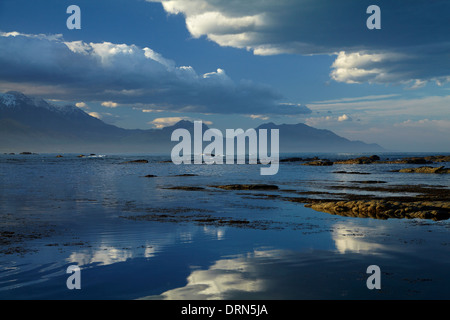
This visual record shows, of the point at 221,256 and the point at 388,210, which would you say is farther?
the point at 388,210

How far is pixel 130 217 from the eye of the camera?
81.7ft

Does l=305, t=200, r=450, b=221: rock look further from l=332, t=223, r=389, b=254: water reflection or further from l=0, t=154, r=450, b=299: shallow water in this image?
l=332, t=223, r=389, b=254: water reflection

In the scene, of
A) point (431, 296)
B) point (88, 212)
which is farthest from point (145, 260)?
point (88, 212)

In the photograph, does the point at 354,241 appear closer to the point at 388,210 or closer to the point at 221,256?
the point at 221,256

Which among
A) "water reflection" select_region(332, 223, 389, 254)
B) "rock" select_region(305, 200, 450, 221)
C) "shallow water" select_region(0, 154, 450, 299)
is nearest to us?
"shallow water" select_region(0, 154, 450, 299)

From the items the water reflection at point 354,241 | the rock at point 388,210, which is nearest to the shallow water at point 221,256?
the water reflection at point 354,241

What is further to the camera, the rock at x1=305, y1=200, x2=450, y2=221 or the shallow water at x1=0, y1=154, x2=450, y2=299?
the rock at x1=305, y1=200, x2=450, y2=221

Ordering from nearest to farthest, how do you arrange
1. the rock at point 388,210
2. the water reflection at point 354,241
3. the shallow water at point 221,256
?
the shallow water at point 221,256 < the water reflection at point 354,241 < the rock at point 388,210

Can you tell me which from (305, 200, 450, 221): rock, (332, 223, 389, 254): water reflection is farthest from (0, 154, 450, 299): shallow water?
(305, 200, 450, 221): rock

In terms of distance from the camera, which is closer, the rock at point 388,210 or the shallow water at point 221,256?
the shallow water at point 221,256

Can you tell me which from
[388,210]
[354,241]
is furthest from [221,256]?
[388,210]

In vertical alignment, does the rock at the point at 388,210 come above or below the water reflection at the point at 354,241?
above

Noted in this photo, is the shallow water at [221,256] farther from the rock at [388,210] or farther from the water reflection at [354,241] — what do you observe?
the rock at [388,210]
